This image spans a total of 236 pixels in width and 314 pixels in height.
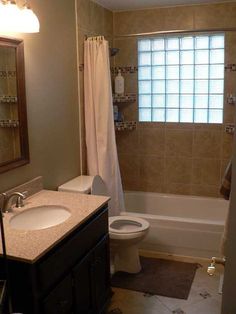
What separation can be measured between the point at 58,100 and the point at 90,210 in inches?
41.7

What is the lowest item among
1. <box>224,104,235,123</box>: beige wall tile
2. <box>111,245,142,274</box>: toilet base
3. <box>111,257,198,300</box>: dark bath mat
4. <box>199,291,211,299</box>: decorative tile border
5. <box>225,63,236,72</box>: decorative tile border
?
<box>199,291,211,299</box>: decorative tile border

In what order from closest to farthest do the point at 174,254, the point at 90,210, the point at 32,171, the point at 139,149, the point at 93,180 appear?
the point at 90,210
the point at 32,171
the point at 93,180
the point at 174,254
the point at 139,149

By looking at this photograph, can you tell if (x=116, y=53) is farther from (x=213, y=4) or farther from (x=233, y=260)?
(x=233, y=260)

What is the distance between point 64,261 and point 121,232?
3.33ft

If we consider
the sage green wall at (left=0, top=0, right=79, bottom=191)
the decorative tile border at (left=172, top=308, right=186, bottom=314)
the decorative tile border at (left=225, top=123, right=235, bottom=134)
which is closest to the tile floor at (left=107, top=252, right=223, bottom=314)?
the decorative tile border at (left=172, top=308, right=186, bottom=314)

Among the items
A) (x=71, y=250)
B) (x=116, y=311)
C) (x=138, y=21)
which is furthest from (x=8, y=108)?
(x=138, y=21)

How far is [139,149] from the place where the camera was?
13.5ft

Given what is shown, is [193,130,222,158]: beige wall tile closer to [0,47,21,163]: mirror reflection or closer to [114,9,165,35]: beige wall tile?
[114,9,165,35]: beige wall tile

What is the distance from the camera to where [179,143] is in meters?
3.94

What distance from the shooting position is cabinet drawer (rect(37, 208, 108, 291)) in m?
1.74

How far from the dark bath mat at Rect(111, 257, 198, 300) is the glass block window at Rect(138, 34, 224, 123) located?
1.57 meters

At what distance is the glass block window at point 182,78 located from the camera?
3.73m

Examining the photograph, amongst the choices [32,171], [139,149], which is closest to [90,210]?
[32,171]

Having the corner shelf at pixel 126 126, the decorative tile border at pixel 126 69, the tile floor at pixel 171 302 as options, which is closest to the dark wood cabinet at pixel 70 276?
the tile floor at pixel 171 302
